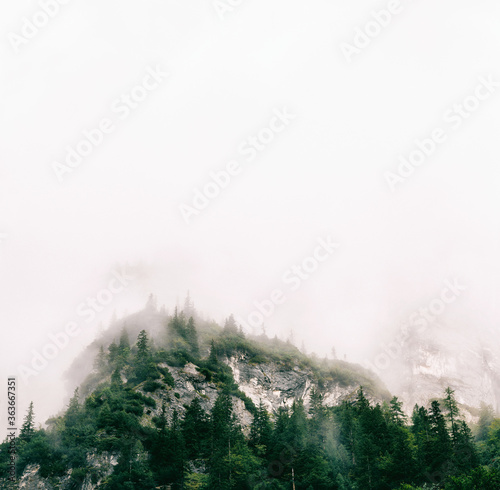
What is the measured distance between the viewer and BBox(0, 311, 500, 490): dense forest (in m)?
71.5

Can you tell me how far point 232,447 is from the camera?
260 feet

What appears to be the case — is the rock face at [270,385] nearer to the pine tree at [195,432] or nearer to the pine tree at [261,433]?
the pine tree at [261,433]

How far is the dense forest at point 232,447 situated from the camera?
71500 mm

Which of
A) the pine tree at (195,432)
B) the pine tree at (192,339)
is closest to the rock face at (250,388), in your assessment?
the pine tree at (192,339)

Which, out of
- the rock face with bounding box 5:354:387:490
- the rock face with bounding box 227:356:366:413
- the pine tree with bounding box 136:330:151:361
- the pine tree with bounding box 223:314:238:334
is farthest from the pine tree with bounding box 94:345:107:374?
the pine tree with bounding box 223:314:238:334

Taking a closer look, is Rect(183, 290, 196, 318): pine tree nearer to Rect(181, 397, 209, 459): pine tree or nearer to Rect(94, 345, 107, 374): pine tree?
Rect(94, 345, 107, 374): pine tree

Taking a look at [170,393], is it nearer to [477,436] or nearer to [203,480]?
[203,480]

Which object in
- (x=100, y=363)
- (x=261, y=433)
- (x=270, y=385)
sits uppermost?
(x=100, y=363)

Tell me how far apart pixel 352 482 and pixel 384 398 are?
90.2 m

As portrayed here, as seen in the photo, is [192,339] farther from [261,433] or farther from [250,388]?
[261,433]

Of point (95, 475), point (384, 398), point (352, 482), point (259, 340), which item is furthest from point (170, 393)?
point (384, 398)

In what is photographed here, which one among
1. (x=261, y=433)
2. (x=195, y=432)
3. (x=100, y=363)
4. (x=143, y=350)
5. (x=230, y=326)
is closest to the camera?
(x=195, y=432)

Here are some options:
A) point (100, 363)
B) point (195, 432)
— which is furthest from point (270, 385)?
point (195, 432)

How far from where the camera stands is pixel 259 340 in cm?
17812
